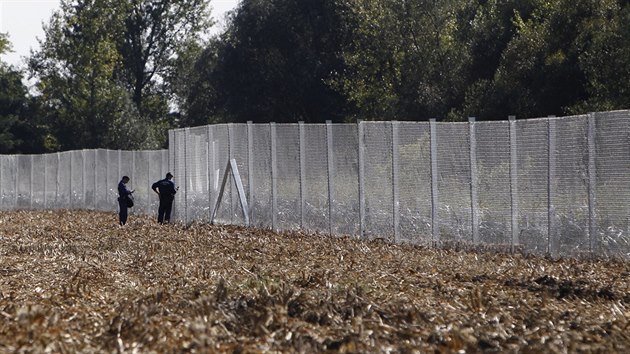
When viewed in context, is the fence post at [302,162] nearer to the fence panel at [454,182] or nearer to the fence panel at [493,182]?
the fence panel at [454,182]

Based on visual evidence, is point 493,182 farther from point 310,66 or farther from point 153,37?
point 153,37

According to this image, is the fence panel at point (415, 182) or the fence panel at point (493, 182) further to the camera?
the fence panel at point (415, 182)

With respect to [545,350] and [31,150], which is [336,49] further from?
[545,350]

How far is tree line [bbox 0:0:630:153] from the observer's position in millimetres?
Result: 37125

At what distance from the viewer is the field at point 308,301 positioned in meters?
9.92

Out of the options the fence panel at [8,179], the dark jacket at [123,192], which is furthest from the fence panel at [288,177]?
the fence panel at [8,179]

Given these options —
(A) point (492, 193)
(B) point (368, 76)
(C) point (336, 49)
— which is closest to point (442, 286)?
(A) point (492, 193)

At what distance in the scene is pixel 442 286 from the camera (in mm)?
14570

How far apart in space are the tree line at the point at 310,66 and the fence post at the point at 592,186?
14.2m

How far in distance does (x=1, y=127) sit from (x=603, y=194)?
183 feet

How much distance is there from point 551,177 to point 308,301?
352 inches

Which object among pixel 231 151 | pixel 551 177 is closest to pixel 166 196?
pixel 231 151

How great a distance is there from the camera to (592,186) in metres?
Answer: 19.2

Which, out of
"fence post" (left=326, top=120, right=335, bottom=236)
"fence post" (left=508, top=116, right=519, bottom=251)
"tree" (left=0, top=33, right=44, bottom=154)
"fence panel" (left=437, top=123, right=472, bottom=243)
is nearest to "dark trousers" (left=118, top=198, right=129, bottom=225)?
"fence post" (left=326, top=120, right=335, bottom=236)
